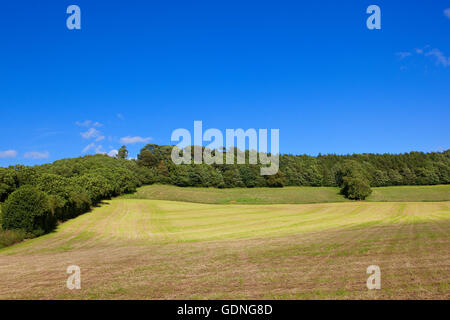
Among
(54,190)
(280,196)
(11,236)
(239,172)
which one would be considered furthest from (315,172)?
(11,236)

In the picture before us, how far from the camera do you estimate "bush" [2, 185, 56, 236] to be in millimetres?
33625

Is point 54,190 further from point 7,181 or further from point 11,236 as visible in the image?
point 7,181

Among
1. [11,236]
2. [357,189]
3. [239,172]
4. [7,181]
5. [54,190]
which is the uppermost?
[239,172]

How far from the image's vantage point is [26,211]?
34.2 meters

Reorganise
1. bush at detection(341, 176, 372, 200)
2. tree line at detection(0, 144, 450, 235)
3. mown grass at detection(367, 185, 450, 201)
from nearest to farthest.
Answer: tree line at detection(0, 144, 450, 235) → mown grass at detection(367, 185, 450, 201) → bush at detection(341, 176, 372, 200)

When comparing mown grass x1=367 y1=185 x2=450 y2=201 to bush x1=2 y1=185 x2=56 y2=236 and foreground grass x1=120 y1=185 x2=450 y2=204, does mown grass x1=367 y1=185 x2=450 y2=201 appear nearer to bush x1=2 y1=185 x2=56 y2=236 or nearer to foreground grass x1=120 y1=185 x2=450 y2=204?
foreground grass x1=120 y1=185 x2=450 y2=204

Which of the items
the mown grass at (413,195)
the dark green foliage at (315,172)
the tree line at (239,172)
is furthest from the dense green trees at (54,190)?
the mown grass at (413,195)

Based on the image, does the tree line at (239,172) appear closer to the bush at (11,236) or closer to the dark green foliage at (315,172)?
the dark green foliage at (315,172)

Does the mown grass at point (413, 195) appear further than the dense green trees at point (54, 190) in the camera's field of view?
Yes

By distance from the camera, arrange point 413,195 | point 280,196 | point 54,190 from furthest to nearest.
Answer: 1. point 280,196
2. point 413,195
3. point 54,190

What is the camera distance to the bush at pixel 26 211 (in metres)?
33.6

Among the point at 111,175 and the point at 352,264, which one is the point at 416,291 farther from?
the point at 111,175

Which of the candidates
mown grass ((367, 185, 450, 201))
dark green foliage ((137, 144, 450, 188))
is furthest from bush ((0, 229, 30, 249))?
mown grass ((367, 185, 450, 201))

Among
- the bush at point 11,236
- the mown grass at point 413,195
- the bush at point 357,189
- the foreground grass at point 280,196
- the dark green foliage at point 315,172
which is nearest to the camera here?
the bush at point 11,236
